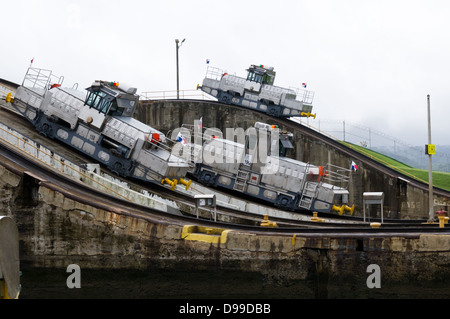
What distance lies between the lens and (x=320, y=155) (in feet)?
143

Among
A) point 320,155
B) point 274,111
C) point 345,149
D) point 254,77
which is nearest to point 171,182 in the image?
point 320,155

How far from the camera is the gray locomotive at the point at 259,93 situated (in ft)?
154

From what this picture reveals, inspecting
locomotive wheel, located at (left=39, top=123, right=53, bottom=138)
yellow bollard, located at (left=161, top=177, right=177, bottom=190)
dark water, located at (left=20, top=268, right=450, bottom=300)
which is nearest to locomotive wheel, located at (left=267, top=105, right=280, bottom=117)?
yellow bollard, located at (left=161, top=177, right=177, bottom=190)

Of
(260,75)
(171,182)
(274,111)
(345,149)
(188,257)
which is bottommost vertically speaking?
(188,257)

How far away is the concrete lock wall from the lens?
127 feet

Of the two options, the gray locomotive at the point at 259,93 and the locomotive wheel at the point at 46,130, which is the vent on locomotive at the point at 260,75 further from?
the locomotive wheel at the point at 46,130

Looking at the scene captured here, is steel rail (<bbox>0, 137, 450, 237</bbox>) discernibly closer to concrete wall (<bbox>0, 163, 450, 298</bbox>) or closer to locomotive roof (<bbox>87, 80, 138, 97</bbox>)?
concrete wall (<bbox>0, 163, 450, 298</bbox>)

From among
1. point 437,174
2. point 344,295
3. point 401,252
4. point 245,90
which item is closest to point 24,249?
point 344,295

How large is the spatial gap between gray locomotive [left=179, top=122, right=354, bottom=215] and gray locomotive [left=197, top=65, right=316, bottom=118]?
11.2m

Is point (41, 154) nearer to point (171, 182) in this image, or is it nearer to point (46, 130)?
point (46, 130)

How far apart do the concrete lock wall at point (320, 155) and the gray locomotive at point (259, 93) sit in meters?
1.68

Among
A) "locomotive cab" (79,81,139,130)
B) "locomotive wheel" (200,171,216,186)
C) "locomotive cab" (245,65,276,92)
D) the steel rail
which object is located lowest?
the steel rail

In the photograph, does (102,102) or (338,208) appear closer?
(102,102)

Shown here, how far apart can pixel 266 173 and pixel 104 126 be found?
11136 mm
